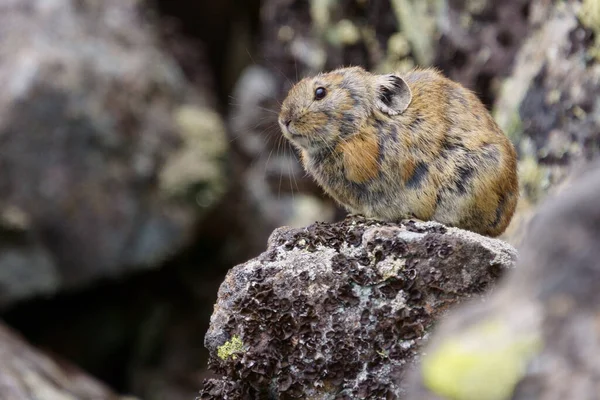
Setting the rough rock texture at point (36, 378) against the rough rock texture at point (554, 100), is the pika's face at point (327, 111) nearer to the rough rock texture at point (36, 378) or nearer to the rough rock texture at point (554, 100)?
the rough rock texture at point (554, 100)

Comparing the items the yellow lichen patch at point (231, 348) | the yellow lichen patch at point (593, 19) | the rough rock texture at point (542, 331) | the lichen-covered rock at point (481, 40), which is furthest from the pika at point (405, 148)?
the lichen-covered rock at point (481, 40)

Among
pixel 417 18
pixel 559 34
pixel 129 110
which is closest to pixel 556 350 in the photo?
pixel 559 34

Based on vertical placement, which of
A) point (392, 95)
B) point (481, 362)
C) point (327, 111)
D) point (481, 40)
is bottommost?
point (481, 362)

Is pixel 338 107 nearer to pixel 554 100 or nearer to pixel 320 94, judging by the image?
pixel 320 94

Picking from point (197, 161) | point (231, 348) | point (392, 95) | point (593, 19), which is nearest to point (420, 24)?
point (593, 19)

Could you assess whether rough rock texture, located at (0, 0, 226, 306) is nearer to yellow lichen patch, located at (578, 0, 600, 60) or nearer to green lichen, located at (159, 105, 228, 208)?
green lichen, located at (159, 105, 228, 208)

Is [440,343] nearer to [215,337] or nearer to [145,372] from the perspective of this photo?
[215,337]
